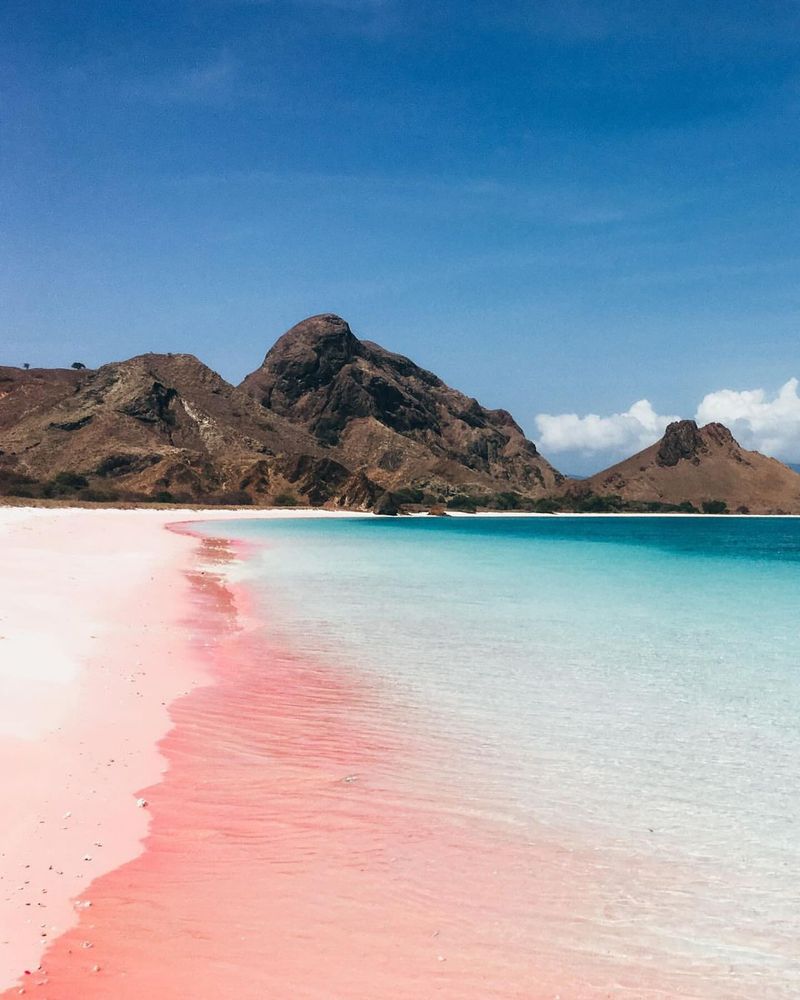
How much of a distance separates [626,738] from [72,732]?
6.32 metres

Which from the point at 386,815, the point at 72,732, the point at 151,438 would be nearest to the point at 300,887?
the point at 386,815

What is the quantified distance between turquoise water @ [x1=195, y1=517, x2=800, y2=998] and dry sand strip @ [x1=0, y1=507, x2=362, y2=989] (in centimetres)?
268

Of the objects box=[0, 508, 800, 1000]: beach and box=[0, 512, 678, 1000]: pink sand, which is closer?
box=[0, 512, 678, 1000]: pink sand

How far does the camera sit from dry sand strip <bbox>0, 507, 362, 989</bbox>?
518 centimetres

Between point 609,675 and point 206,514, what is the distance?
9522 centimetres

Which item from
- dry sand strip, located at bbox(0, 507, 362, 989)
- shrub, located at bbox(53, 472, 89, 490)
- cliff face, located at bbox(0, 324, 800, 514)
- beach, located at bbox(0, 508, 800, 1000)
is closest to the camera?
beach, located at bbox(0, 508, 800, 1000)

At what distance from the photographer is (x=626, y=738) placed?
9461mm

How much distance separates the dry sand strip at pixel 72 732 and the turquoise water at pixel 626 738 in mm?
2676

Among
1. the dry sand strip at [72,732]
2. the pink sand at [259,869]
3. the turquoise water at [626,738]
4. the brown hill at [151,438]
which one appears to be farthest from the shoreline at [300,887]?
the brown hill at [151,438]

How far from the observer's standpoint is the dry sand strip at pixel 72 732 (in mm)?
5176

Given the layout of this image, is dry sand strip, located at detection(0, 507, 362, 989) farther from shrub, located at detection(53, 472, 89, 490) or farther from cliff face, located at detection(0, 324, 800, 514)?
shrub, located at detection(53, 472, 89, 490)

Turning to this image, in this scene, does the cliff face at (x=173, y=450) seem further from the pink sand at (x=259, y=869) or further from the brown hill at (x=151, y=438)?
the pink sand at (x=259, y=869)

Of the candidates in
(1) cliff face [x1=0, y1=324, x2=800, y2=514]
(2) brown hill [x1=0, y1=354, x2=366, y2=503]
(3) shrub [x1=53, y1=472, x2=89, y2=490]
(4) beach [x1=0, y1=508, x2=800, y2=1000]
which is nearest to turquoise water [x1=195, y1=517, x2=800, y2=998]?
(4) beach [x1=0, y1=508, x2=800, y2=1000]

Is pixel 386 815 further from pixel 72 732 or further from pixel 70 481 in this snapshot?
pixel 70 481
